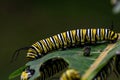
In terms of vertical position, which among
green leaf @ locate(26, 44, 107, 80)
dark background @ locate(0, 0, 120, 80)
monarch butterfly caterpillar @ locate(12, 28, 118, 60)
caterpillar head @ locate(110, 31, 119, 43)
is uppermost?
green leaf @ locate(26, 44, 107, 80)

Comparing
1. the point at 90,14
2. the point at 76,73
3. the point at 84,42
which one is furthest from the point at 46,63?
the point at 90,14

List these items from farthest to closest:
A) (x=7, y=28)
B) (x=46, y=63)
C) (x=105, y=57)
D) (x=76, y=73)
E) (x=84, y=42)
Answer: (x=7, y=28), (x=84, y=42), (x=46, y=63), (x=105, y=57), (x=76, y=73)

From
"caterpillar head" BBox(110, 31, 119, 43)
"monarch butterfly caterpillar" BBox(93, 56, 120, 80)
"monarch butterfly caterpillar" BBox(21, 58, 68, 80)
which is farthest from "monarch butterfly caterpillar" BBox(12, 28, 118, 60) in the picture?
"monarch butterfly caterpillar" BBox(93, 56, 120, 80)

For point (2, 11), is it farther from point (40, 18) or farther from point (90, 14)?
point (90, 14)

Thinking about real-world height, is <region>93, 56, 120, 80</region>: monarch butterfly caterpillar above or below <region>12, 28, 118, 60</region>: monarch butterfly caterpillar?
above

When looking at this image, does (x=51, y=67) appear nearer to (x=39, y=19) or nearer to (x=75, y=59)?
(x=75, y=59)

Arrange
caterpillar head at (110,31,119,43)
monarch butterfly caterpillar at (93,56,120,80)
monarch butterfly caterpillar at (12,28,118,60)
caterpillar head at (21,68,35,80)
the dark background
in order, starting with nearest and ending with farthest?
1. monarch butterfly caterpillar at (93,56,120,80)
2. caterpillar head at (21,68,35,80)
3. caterpillar head at (110,31,119,43)
4. monarch butterfly caterpillar at (12,28,118,60)
5. the dark background

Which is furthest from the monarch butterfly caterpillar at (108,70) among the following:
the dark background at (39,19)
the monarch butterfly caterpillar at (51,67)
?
the dark background at (39,19)

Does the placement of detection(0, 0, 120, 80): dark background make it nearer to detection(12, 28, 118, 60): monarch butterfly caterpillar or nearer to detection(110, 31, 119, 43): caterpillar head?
detection(12, 28, 118, 60): monarch butterfly caterpillar
